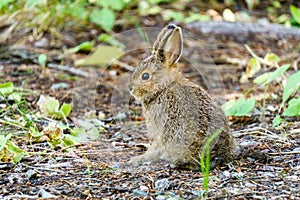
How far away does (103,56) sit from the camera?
7.33 m

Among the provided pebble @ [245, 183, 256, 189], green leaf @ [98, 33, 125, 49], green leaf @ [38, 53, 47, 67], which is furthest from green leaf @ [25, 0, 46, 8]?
pebble @ [245, 183, 256, 189]

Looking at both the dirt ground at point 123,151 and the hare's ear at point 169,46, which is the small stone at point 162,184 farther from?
the hare's ear at point 169,46

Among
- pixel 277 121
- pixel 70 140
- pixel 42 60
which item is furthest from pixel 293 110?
pixel 42 60

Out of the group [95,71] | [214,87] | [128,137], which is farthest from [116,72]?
[128,137]

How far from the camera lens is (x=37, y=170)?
4.14 meters

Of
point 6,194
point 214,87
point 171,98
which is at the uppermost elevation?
point 171,98

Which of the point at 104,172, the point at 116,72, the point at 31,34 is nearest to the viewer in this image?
the point at 104,172

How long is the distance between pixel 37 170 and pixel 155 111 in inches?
39.1

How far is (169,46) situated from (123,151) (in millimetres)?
924

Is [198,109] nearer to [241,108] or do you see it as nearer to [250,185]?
[250,185]

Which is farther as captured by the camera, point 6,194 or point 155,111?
point 155,111

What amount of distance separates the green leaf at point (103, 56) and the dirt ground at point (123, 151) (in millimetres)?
96

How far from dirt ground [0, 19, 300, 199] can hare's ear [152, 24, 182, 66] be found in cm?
77

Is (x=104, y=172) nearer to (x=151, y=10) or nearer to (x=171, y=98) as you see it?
(x=171, y=98)
